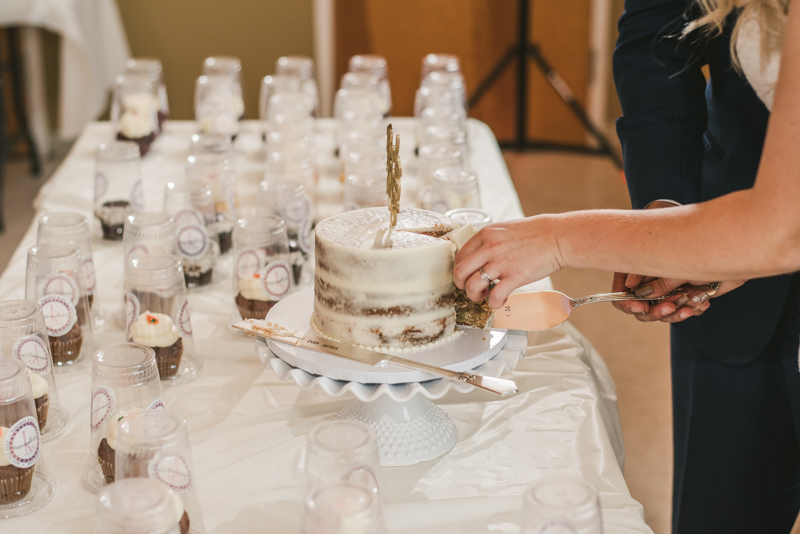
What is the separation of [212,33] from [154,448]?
13.6 feet

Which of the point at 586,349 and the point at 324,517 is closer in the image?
the point at 324,517

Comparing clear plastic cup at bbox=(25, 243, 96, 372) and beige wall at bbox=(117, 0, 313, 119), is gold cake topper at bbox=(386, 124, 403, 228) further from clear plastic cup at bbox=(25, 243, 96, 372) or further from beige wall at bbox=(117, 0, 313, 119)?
beige wall at bbox=(117, 0, 313, 119)

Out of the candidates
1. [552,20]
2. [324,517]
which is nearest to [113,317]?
[324,517]

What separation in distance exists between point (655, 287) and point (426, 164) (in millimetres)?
823

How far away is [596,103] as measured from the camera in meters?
5.28

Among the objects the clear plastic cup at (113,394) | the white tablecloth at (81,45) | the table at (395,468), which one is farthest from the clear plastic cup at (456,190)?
the white tablecloth at (81,45)

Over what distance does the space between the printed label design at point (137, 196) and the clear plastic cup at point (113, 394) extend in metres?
0.92

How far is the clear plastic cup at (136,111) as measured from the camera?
2.35 meters

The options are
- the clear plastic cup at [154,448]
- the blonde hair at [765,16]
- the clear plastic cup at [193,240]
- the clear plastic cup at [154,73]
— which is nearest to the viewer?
the clear plastic cup at [154,448]

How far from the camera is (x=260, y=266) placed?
1490mm

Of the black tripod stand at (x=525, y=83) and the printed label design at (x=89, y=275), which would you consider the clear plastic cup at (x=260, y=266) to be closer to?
the printed label design at (x=89, y=275)

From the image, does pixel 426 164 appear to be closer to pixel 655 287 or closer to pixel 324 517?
pixel 655 287

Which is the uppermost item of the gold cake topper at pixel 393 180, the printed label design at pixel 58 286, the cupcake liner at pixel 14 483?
the gold cake topper at pixel 393 180

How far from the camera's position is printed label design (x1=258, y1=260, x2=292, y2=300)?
1438mm
